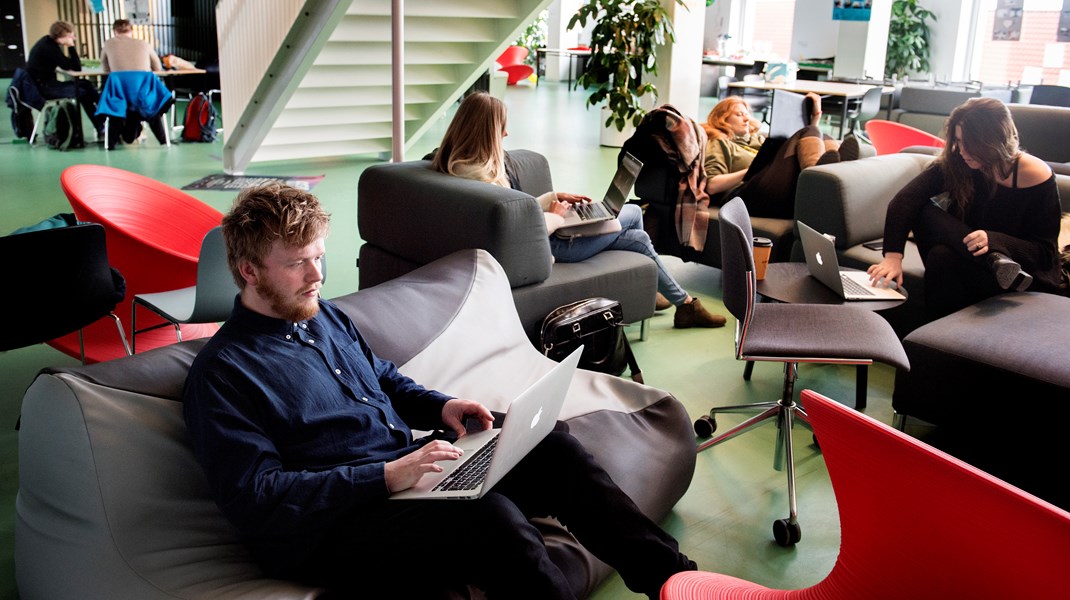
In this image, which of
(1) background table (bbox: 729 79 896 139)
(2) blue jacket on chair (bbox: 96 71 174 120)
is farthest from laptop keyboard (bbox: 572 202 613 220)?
(2) blue jacket on chair (bbox: 96 71 174 120)

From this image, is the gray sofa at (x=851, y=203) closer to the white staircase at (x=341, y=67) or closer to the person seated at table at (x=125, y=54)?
the white staircase at (x=341, y=67)

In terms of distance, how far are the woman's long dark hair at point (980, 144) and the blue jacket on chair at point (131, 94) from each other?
8492 mm

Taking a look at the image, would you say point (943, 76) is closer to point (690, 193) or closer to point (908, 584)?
point (690, 193)

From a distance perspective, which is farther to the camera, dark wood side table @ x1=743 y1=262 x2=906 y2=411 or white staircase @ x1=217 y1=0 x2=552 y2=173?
white staircase @ x1=217 y1=0 x2=552 y2=173

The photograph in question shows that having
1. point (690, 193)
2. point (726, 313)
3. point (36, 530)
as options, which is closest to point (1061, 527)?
point (36, 530)

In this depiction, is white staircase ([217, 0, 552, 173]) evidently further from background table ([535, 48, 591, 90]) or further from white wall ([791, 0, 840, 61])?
white wall ([791, 0, 840, 61])

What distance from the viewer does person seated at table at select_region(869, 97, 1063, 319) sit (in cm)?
359

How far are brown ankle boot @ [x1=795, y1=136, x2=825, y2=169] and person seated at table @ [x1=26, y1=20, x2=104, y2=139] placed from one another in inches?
309

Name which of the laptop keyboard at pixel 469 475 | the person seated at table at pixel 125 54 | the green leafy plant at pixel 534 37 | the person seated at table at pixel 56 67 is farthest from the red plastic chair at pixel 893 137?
the green leafy plant at pixel 534 37

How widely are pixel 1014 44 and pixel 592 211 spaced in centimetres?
1240

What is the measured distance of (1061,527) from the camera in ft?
3.84

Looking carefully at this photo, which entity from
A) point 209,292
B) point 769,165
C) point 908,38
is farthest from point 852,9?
point 209,292

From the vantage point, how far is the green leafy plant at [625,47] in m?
8.66

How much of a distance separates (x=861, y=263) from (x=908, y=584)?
3.27 meters
